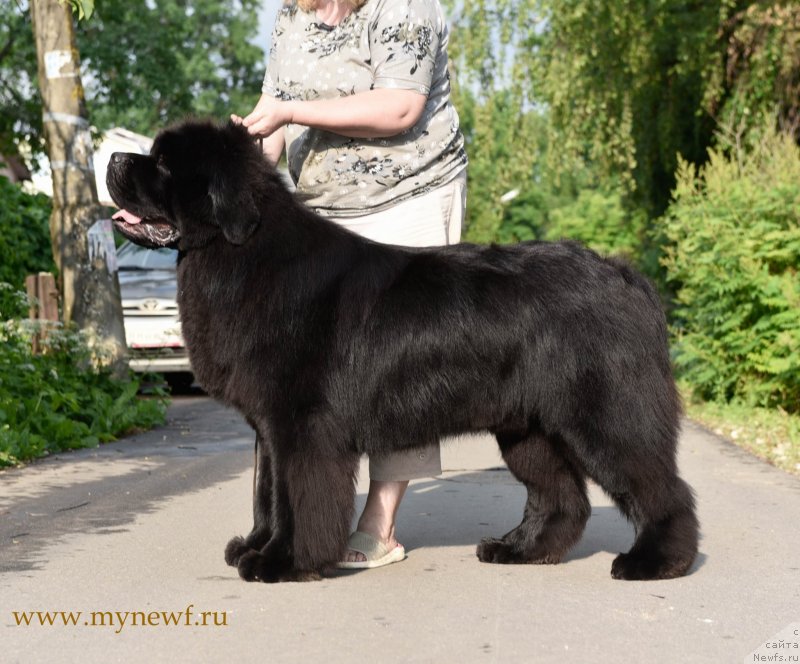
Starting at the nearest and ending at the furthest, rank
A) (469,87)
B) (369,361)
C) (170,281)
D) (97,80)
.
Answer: (369,361), (170,281), (469,87), (97,80)

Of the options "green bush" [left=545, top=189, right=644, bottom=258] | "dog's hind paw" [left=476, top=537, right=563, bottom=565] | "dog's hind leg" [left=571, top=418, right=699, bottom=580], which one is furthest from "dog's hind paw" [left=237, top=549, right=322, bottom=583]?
"green bush" [left=545, top=189, right=644, bottom=258]

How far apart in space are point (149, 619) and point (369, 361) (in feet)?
3.91

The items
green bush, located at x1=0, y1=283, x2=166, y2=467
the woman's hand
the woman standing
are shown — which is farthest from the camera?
green bush, located at x1=0, y1=283, x2=166, y2=467

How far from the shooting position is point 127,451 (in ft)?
27.3

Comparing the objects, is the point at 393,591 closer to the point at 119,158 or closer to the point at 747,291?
the point at 119,158

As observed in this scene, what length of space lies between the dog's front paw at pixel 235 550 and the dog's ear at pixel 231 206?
4.09ft

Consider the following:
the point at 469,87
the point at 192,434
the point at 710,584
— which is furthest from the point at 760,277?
the point at 469,87

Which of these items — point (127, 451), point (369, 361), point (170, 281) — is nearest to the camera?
point (369, 361)

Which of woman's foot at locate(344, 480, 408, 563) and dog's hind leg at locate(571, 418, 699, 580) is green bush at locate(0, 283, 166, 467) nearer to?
woman's foot at locate(344, 480, 408, 563)

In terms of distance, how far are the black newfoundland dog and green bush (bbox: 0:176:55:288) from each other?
833cm

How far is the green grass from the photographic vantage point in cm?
820

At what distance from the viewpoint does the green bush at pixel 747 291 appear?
997cm

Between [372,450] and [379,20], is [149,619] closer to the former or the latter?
[372,450]

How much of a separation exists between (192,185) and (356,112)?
79 centimetres
